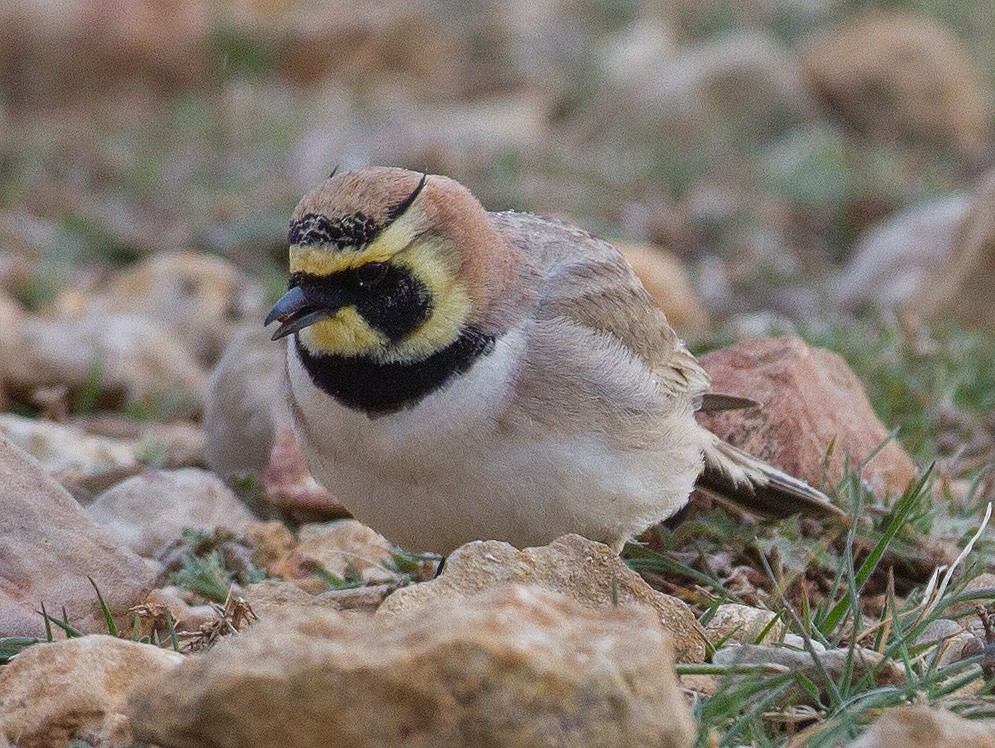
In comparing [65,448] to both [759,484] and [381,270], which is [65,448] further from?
[759,484]

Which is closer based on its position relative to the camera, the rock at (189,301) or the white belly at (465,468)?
the white belly at (465,468)

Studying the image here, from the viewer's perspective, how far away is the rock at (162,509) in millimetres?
5250

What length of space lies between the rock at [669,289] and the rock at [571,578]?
4284 millimetres

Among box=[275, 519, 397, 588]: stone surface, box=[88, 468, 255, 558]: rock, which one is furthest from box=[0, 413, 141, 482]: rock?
box=[275, 519, 397, 588]: stone surface

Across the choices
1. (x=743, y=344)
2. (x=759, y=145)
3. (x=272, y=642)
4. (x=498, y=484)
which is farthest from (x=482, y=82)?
(x=272, y=642)

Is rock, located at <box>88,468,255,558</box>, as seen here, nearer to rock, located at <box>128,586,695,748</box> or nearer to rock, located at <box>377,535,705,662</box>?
rock, located at <box>377,535,705,662</box>

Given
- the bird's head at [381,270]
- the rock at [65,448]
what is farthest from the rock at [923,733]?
the rock at [65,448]

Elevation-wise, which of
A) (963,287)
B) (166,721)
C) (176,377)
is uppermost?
(166,721)

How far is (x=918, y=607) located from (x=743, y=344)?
1.72 m

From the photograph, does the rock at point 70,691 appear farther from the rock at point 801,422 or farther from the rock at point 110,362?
the rock at point 110,362

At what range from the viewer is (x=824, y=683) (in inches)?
139

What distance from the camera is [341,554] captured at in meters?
5.12

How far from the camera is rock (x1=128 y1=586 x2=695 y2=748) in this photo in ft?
8.89

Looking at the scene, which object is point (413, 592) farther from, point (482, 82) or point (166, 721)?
point (482, 82)
